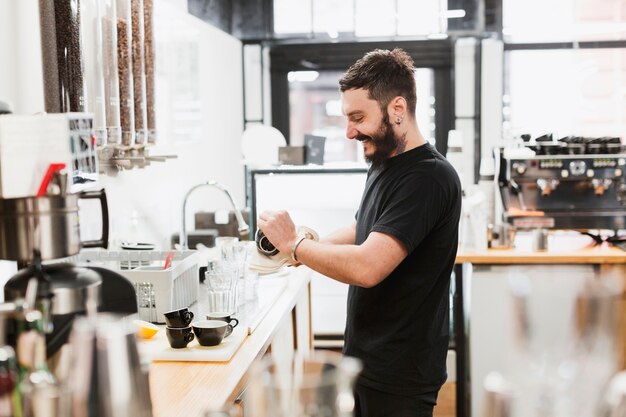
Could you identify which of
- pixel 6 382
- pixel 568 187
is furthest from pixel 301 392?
pixel 568 187

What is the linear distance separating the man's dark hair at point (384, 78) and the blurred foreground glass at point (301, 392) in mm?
1502

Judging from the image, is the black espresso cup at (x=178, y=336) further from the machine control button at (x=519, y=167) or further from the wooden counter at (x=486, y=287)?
the machine control button at (x=519, y=167)

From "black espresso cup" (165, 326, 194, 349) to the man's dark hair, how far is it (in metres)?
0.90

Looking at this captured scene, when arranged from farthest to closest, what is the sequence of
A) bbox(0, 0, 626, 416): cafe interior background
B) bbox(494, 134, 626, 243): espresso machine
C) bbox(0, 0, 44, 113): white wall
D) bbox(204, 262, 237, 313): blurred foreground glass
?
bbox(0, 0, 626, 416): cafe interior background → bbox(494, 134, 626, 243): espresso machine → bbox(204, 262, 237, 313): blurred foreground glass → bbox(0, 0, 44, 113): white wall

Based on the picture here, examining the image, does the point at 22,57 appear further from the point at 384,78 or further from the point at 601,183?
the point at 601,183

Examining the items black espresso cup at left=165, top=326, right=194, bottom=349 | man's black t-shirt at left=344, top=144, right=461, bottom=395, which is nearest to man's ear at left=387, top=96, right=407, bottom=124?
man's black t-shirt at left=344, top=144, right=461, bottom=395

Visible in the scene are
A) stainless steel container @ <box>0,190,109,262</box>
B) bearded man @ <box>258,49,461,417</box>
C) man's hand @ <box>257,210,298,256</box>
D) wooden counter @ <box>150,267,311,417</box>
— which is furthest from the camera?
man's hand @ <box>257,210,298,256</box>

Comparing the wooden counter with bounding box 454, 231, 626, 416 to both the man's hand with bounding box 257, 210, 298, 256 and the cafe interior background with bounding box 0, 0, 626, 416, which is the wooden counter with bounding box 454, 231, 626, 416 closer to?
the cafe interior background with bounding box 0, 0, 626, 416

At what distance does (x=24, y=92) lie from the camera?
2.34 metres

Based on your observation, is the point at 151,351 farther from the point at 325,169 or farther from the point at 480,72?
the point at 480,72

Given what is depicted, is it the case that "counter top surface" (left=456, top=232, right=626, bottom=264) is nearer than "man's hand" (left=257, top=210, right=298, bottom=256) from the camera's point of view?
No

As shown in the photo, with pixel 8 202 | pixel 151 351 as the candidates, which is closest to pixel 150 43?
pixel 151 351

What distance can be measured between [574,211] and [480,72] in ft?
7.04

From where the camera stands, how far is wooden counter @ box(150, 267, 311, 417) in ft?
5.37
